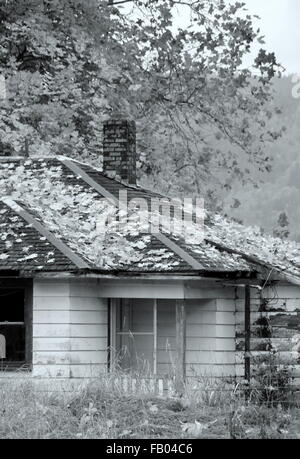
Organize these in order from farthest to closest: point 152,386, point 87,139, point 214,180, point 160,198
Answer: point 214,180 < point 87,139 < point 160,198 < point 152,386

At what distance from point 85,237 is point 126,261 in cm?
110

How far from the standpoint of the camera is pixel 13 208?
20.0 metres

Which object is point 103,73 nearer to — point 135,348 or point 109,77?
point 109,77

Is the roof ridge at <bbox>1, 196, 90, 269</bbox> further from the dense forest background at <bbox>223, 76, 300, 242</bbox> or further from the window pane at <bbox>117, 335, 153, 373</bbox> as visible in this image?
the dense forest background at <bbox>223, 76, 300, 242</bbox>

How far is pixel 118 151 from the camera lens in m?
22.9

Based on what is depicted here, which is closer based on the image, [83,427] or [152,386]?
[83,427]

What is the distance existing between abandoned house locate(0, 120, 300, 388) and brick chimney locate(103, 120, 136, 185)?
125 centimetres

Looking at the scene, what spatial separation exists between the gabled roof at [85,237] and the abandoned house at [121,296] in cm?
3

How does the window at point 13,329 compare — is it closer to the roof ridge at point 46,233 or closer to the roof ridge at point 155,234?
the roof ridge at point 46,233

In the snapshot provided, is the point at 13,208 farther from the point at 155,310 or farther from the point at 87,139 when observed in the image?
the point at 87,139

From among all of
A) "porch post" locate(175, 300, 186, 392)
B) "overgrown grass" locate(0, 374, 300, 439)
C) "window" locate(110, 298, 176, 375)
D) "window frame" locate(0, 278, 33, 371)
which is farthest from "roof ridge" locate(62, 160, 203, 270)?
"overgrown grass" locate(0, 374, 300, 439)

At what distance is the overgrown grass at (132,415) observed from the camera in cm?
1262

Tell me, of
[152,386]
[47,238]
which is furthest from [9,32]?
[152,386]
